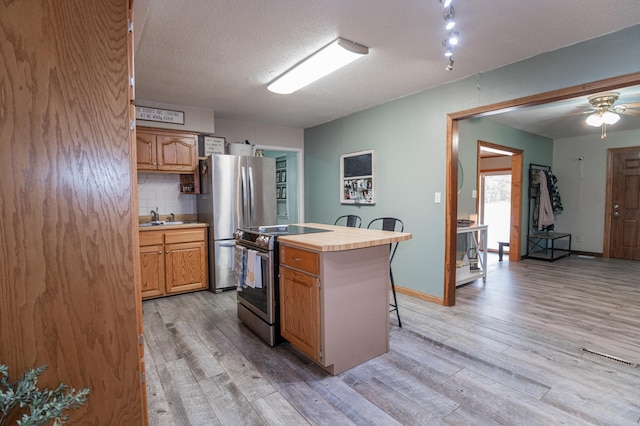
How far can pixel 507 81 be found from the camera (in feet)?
9.39

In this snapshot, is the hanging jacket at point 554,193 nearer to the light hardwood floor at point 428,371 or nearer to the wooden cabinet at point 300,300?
the light hardwood floor at point 428,371

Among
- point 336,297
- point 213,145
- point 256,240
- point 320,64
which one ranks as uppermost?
point 320,64

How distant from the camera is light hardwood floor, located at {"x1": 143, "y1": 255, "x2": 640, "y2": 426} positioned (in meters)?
1.75

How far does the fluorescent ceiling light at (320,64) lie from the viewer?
2.45 m

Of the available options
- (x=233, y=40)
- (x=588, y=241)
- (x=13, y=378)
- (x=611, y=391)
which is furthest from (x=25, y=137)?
(x=588, y=241)

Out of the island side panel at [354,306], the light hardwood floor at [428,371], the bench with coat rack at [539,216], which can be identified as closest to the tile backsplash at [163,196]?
the light hardwood floor at [428,371]

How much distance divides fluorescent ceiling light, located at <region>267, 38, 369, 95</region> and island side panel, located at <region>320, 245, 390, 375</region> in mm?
1564

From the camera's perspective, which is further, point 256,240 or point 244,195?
point 244,195

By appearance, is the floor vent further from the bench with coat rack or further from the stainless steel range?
the bench with coat rack

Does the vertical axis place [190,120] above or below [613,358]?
above

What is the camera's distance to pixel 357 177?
4.54m

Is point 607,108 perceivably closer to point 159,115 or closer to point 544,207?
point 544,207

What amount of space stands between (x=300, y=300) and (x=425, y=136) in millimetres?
2461

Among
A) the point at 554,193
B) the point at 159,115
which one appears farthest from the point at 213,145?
the point at 554,193
